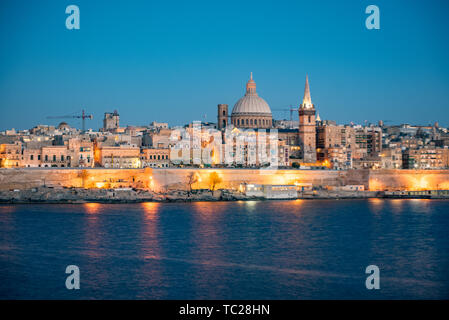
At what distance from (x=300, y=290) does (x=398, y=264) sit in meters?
3.68

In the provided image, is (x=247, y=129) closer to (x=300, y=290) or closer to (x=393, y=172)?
(x=393, y=172)

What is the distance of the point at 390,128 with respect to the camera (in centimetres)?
6750

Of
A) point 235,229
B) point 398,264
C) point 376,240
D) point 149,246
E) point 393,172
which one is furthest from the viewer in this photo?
point 393,172

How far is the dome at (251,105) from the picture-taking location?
53500 millimetres

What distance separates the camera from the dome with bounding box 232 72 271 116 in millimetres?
53500

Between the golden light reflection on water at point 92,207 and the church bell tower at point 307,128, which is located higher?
the church bell tower at point 307,128

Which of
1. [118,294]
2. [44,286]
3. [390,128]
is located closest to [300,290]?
[118,294]

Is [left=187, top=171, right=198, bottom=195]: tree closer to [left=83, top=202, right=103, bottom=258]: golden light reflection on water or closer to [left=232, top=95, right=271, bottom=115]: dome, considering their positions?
[left=83, top=202, right=103, bottom=258]: golden light reflection on water

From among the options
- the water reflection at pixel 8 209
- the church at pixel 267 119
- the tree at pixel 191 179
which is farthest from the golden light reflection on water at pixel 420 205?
the water reflection at pixel 8 209

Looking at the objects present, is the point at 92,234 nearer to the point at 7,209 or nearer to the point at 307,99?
the point at 7,209

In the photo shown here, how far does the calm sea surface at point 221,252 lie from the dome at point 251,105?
26.1 m

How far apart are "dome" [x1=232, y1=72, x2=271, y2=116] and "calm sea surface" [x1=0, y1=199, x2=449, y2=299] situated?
85.5ft

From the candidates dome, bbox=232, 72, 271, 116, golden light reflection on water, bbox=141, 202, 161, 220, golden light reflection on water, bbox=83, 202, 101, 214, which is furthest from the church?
golden light reflection on water, bbox=83, 202, 101, 214

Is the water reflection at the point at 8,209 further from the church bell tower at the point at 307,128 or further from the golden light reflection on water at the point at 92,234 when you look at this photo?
the church bell tower at the point at 307,128
